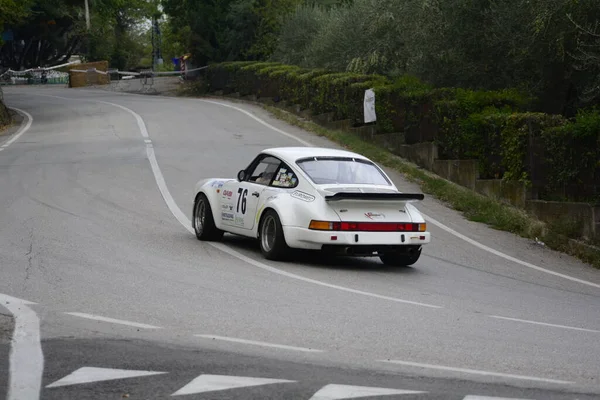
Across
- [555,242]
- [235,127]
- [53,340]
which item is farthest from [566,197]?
[235,127]

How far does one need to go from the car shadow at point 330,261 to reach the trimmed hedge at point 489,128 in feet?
15.6

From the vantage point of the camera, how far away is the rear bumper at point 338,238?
12.9m

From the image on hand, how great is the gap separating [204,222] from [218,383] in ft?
27.3

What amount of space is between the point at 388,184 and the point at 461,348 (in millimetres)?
5895

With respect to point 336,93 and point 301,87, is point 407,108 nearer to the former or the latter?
point 336,93

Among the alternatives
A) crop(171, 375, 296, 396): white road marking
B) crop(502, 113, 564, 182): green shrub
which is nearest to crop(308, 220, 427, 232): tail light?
crop(171, 375, 296, 396): white road marking

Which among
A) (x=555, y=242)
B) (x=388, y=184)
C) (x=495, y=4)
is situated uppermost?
(x=495, y=4)

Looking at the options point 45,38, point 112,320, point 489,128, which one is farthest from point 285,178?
point 45,38

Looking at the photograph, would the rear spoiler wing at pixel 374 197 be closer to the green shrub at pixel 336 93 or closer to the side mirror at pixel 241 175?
the side mirror at pixel 241 175

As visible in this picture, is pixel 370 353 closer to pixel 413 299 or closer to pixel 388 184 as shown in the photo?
pixel 413 299

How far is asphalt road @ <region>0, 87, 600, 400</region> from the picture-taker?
7.25 metres

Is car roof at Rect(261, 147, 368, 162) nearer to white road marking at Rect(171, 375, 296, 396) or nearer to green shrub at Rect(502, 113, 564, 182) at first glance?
green shrub at Rect(502, 113, 564, 182)

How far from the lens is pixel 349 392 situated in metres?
6.66

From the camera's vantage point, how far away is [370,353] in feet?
26.4
